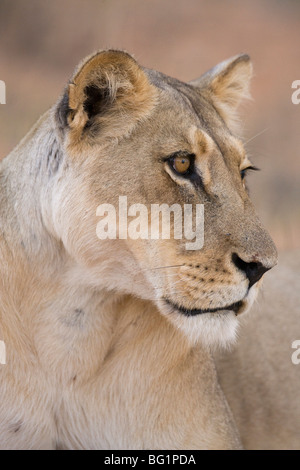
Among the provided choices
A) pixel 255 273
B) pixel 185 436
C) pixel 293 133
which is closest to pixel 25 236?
pixel 255 273

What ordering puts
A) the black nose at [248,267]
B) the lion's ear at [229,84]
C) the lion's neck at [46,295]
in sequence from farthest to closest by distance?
the lion's ear at [229,84]
the lion's neck at [46,295]
the black nose at [248,267]

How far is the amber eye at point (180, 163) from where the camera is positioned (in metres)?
2.23

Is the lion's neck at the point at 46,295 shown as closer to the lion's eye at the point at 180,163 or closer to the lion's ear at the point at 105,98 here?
the lion's ear at the point at 105,98

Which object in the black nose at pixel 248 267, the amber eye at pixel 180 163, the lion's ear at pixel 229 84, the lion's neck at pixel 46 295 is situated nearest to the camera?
the black nose at pixel 248 267

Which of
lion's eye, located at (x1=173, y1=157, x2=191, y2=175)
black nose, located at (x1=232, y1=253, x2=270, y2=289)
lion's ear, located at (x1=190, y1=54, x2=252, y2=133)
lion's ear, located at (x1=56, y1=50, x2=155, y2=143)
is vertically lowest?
black nose, located at (x1=232, y1=253, x2=270, y2=289)

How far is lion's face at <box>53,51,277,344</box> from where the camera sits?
2.15m

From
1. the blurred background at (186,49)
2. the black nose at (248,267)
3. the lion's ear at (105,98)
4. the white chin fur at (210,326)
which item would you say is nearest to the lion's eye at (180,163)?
the lion's ear at (105,98)

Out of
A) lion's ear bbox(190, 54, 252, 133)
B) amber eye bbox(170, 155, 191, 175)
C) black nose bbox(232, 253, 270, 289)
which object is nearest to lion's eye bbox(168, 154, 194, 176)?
amber eye bbox(170, 155, 191, 175)

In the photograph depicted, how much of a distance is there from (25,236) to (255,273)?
0.71m

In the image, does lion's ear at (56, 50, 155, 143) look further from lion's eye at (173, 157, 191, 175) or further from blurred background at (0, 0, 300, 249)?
blurred background at (0, 0, 300, 249)

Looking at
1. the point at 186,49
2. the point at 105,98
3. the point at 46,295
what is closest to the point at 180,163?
the point at 105,98

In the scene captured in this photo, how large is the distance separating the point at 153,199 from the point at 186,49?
4.51 m

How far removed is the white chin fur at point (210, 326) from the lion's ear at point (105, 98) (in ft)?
1.90

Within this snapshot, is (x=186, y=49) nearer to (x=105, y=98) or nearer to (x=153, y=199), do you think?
(x=105, y=98)
